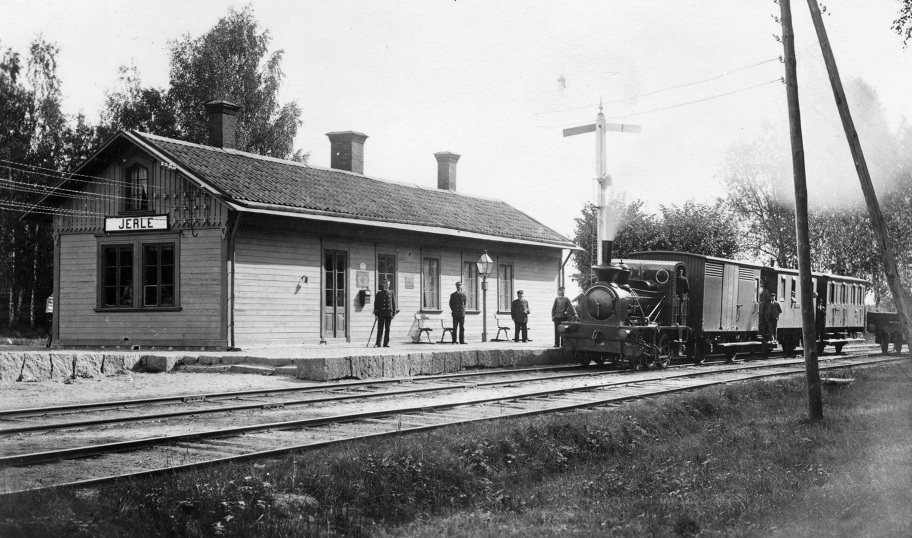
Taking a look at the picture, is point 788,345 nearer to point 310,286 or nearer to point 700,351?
point 700,351

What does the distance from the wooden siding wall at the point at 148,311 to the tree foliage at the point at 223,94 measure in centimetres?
1700

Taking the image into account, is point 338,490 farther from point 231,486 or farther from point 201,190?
point 201,190

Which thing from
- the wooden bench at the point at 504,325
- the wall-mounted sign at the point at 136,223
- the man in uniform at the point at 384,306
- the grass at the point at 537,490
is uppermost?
the wall-mounted sign at the point at 136,223

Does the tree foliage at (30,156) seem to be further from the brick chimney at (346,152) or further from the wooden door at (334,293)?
the wooden door at (334,293)

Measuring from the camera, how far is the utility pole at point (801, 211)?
1193 centimetres

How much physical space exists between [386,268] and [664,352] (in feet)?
27.3

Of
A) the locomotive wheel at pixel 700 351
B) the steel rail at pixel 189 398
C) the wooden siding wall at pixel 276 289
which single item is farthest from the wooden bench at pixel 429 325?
the steel rail at pixel 189 398

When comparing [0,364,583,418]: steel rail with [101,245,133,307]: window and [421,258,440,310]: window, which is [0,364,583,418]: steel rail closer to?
[421,258,440,310]: window

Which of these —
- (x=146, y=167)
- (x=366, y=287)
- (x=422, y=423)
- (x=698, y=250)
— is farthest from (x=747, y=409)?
(x=698, y=250)

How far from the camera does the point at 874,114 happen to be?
2353cm

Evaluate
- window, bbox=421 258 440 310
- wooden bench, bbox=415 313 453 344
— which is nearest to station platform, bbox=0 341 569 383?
wooden bench, bbox=415 313 453 344

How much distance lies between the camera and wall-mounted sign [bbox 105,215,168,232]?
2217 centimetres

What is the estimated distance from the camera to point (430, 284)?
2708cm

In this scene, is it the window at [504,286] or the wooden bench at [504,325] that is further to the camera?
the window at [504,286]
